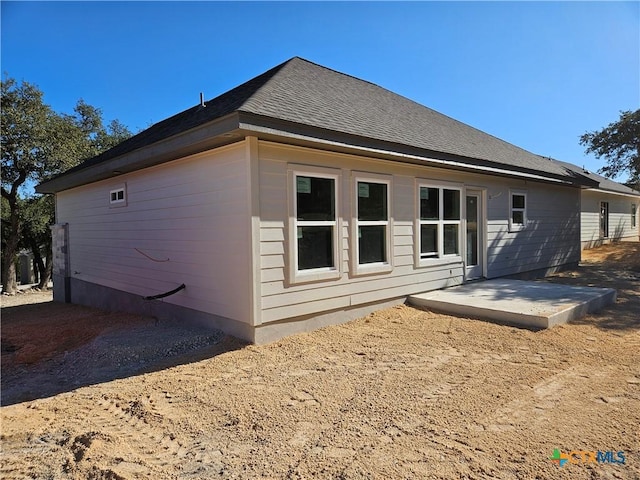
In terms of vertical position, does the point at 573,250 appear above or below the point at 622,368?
above

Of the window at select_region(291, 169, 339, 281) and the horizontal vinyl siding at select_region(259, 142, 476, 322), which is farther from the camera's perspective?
the window at select_region(291, 169, 339, 281)

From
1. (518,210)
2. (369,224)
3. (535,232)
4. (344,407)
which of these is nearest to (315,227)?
(369,224)

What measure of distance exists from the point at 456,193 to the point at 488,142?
3.54 meters

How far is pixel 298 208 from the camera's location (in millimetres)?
5543

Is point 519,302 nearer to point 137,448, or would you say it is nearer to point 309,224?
point 309,224

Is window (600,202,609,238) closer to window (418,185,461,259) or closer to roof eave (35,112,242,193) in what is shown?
window (418,185,461,259)

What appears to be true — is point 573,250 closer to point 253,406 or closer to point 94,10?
point 253,406

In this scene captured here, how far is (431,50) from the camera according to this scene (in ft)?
30.0

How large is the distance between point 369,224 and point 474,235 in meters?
3.75

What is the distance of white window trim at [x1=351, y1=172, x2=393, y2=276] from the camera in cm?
621

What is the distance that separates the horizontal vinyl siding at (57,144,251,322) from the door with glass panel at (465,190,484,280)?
225 inches

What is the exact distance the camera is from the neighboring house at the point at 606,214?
62.3ft

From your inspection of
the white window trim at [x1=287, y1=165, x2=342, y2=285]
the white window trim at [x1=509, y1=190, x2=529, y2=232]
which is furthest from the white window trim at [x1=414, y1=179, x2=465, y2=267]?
the white window trim at [x1=509, y1=190, x2=529, y2=232]

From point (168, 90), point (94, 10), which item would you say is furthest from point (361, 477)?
point (168, 90)
